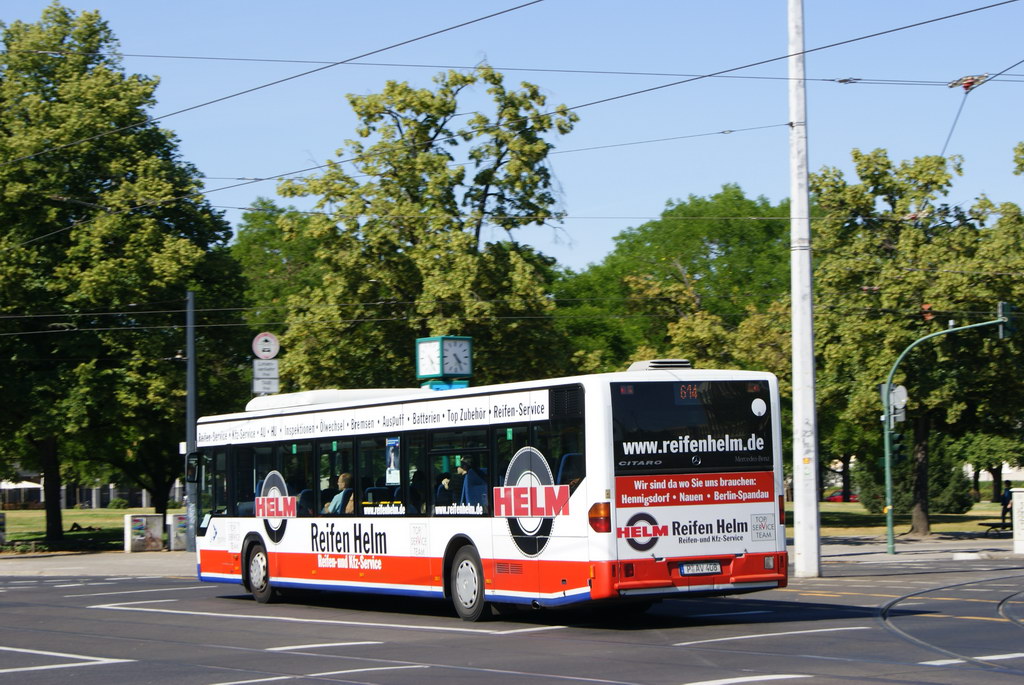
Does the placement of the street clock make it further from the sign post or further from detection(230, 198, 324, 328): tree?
detection(230, 198, 324, 328): tree

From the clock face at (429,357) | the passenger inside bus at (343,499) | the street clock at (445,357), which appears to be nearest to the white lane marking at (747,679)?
the passenger inside bus at (343,499)

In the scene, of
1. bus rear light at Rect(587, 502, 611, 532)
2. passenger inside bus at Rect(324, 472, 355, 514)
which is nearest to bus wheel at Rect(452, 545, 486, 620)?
bus rear light at Rect(587, 502, 611, 532)

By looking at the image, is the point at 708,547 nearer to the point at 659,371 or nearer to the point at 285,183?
the point at 659,371

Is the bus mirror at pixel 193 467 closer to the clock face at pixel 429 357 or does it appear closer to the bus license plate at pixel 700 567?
the clock face at pixel 429 357

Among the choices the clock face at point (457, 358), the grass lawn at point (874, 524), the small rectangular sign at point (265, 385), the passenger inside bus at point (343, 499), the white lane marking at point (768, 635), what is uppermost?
the clock face at point (457, 358)

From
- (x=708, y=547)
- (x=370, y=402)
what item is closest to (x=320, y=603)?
(x=370, y=402)

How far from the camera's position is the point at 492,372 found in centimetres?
3741

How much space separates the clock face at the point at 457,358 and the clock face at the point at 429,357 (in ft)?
0.66

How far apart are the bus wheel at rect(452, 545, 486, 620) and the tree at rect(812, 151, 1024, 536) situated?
27.1 meters

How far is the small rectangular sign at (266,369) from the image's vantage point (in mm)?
27156

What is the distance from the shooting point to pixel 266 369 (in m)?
27.2

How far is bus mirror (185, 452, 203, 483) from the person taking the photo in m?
22.2

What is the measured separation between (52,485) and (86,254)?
8679 mm

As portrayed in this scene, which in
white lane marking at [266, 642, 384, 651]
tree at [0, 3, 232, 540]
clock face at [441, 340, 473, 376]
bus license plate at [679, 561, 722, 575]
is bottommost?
white lane marking at [266, 642, 384, 651]
